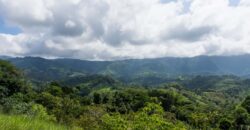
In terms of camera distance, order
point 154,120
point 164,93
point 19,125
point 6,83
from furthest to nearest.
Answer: point 164,93, point 6,83, point 154,120, point 19,125

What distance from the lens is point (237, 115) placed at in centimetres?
7700

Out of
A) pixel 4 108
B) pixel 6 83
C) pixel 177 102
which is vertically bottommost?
pixel 177 102

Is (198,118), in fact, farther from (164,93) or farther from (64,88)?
(164,93)

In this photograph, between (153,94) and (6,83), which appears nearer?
(6,83)

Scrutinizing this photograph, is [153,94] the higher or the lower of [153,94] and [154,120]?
the lower

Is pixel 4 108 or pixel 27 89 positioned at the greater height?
pixel 4 108

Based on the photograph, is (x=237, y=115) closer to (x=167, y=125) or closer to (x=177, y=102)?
(x=177, y=102)

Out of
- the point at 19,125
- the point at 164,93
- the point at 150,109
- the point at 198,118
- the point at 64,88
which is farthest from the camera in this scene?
the point at 164,93

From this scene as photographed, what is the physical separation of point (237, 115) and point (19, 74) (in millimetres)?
75807

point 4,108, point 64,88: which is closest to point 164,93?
point 64,88

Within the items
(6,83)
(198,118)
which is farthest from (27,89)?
(198,118)

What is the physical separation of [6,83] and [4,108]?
291ft

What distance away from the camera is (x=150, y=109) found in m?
13.6

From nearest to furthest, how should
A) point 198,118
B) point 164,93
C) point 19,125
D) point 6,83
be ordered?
1. point 19,125
2. point 198,118
3. point 6,83
4. point 164,93
